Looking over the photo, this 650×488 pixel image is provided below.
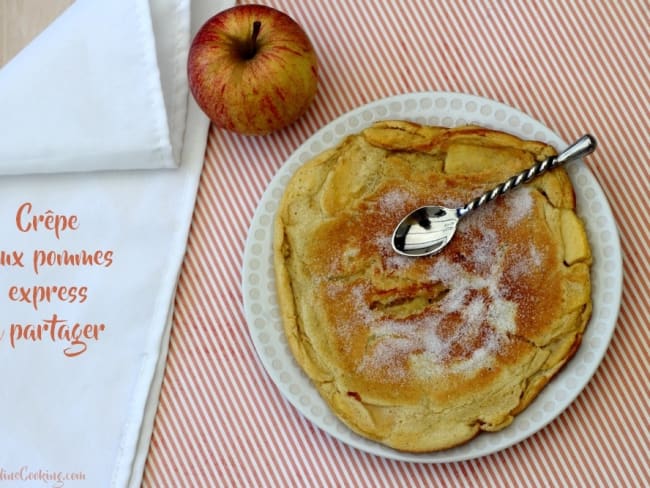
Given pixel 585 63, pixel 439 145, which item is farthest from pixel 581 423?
pixel 585 63

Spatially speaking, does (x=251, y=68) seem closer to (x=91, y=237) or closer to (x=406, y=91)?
(x=406, y=91)

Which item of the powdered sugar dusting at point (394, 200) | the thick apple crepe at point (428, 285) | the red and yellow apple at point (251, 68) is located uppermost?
the red and yellow apple at point (251, 68)

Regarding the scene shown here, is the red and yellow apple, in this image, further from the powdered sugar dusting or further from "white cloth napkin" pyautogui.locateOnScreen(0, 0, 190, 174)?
the powdered sugar dusting

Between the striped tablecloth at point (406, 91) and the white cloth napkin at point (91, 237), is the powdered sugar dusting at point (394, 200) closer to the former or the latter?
the striped tablecloth at point (406, 91)

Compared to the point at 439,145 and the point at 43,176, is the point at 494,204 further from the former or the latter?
the point at 43,176

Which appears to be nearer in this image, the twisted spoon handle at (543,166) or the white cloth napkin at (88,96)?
the twisted spoon handle at (543,166)

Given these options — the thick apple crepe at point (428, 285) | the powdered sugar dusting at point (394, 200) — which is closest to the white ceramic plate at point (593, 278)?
the thick apple crepe at point (428, 285)
